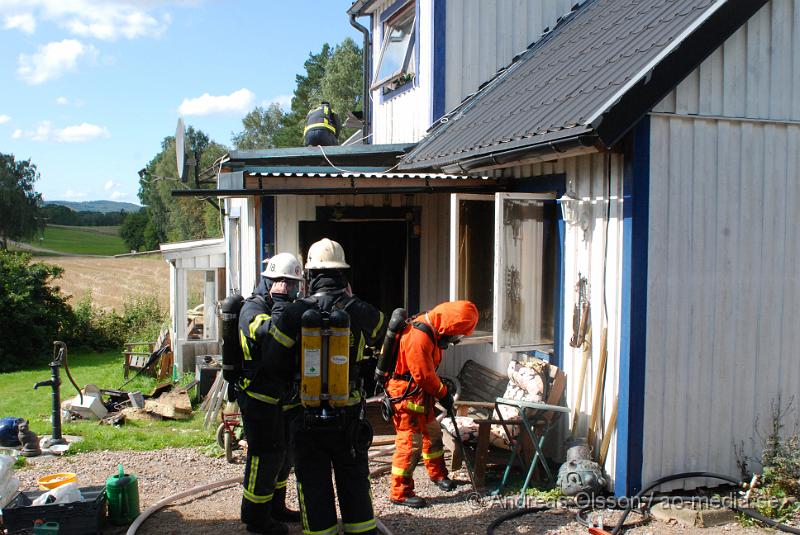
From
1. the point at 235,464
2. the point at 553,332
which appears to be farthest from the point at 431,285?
the point at 235,464

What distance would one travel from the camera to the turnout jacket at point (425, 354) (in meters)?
5.71


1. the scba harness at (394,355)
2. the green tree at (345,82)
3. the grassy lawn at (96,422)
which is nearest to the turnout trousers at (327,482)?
the scba harness at (394,355)

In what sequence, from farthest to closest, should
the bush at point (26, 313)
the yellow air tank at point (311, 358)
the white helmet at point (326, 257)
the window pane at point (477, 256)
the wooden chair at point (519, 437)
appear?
1. the bush at point (26, 313)
2. the window pane at point (477, 256)
3. the wooden chair at point (519, 437)
4. the white helmet at point (326, 257)
5. the yellow air tank at point (311, 358)

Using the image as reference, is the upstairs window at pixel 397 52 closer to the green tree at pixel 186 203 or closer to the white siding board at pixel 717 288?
the white siding board at pixel 717 288

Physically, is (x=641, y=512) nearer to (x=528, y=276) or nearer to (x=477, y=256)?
(x=528, y=276)

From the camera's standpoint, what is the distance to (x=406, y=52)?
408 inches

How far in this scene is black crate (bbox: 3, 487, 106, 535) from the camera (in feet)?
16.4

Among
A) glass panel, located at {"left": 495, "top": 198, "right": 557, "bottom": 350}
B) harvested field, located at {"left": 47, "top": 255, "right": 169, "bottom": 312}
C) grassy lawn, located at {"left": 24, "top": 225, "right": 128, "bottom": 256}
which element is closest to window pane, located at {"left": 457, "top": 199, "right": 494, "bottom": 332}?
glass panel, located at {"left": 495, "top": 198, "right": 557, "bottom": 350}

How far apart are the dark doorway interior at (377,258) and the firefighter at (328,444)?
12.8 feet

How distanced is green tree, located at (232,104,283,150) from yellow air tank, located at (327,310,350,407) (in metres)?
44.0

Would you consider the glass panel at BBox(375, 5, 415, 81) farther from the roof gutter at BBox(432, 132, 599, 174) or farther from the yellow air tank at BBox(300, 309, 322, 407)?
the yellow air tank at BBox(300, 309, 322, 407)

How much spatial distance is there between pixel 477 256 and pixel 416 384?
222 centimetres

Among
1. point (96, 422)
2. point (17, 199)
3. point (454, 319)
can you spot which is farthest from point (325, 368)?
point (17, 199)

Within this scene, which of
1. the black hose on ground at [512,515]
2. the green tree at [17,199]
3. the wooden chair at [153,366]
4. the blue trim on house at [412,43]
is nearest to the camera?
the black hose on ground at [512,515]
